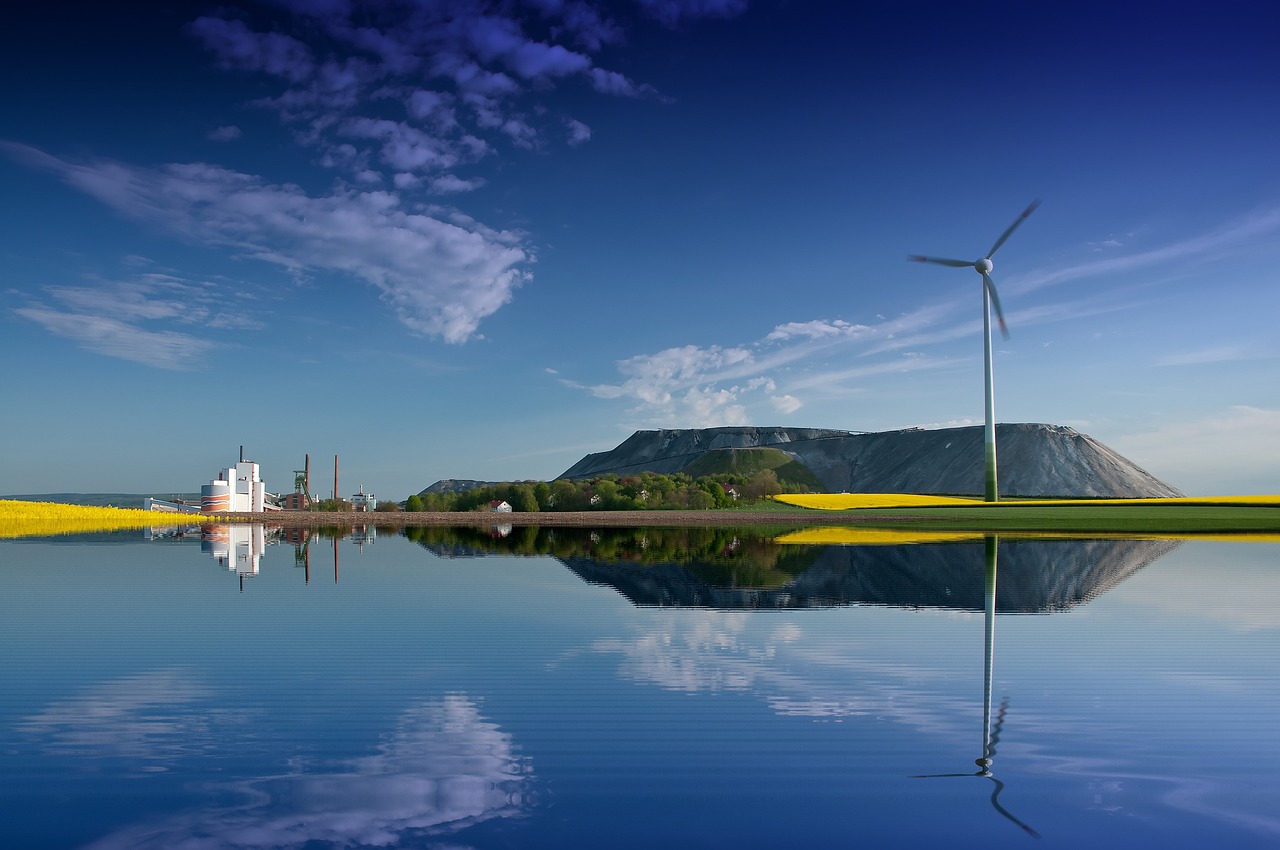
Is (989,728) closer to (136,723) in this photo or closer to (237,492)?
(136,723)

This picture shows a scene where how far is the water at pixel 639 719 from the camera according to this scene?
7.58m

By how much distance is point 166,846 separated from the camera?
23.3 feet

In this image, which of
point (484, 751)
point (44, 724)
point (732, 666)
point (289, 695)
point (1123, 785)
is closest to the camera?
point (1123, 785)

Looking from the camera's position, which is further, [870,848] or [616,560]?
[616,560]

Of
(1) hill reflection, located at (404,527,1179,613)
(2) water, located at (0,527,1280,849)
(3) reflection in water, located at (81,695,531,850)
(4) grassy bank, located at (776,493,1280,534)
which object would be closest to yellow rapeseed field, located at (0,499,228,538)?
(1) hill reflection, located at (404,527,1179,613)

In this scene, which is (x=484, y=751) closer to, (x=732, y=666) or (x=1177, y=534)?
(x=732, y=666)

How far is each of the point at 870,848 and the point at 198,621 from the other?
16780 mm

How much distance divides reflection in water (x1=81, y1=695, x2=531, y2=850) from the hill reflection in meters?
11.8

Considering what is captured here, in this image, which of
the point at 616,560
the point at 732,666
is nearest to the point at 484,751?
the point at 732,666

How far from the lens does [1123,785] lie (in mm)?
8445

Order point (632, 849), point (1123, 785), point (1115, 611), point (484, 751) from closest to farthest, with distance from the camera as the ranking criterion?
point (632, 849) < point (1123, 785) < point (484, 751) < point (1115, 611)

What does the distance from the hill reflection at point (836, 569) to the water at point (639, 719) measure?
0.47 meters

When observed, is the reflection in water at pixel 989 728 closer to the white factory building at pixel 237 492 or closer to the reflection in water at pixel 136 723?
the reflection in water at pixel 136 723

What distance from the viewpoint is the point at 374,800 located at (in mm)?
8023
